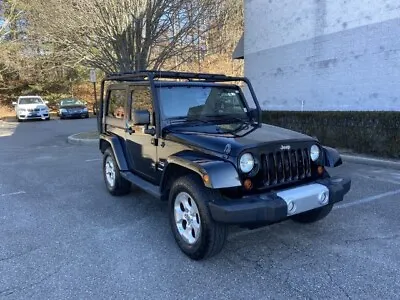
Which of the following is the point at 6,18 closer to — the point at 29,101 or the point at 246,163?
the point at 29,101

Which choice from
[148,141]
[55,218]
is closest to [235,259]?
[148,141]

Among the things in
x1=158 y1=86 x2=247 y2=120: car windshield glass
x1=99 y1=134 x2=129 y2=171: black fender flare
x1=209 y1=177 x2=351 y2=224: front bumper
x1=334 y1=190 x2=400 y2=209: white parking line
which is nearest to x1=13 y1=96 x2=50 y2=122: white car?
x1=99 y1=134 x2=129 y2=171: black fender flare

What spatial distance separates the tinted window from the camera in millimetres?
4270

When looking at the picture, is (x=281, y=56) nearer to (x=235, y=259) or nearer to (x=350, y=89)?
(x=350, y=89)

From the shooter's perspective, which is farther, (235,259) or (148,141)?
(148,141)

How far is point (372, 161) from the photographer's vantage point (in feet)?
24.2

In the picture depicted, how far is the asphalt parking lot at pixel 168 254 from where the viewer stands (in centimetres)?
289

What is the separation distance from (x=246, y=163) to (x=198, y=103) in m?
1.44

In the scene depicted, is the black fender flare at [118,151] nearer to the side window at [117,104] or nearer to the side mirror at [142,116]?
the side window at [117,104]

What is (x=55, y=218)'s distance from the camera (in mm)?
4609

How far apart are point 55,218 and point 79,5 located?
28.2ft

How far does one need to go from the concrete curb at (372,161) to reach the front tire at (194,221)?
5324mm

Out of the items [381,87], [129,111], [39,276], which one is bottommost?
[39,276]

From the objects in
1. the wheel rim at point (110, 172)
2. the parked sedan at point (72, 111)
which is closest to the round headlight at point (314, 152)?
the wheel rim at point (110, 172)
